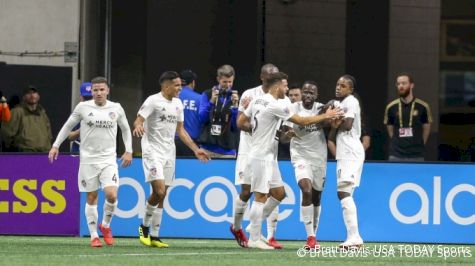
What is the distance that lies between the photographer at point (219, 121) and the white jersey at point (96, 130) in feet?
7.97

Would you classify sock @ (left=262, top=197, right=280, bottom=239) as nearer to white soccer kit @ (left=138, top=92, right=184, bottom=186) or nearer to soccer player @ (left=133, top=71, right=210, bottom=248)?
soccer player @ (left=133, top=71, right=210, bottom=248)

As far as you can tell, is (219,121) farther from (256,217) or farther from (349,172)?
(349,172)

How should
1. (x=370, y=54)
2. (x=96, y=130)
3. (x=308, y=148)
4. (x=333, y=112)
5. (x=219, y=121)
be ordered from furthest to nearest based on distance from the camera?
(x=370, y=54) < (x=219, y=121) < (x=308, y=148) < (x=96, y=130) < (x=333, y=112)

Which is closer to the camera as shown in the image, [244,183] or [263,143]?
[263,143]

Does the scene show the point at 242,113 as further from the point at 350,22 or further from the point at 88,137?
the point at 350,22

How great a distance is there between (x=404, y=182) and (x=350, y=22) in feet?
15.8

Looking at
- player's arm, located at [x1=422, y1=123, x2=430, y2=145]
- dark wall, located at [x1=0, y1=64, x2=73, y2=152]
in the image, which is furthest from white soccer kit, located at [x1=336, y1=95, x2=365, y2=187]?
dark wall, located at [x1=0, y1=64, x2=73, y2=152]

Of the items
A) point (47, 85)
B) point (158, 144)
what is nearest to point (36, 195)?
point (158, 144)

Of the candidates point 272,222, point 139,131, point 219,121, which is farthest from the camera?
point 219,121

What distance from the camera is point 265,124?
17.7m

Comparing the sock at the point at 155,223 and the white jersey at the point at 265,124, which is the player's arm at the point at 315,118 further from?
the sock at the point at 155,223

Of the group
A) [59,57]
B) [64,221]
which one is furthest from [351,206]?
[59,57]

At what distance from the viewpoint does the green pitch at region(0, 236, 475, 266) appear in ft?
50.6

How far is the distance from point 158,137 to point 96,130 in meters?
0.74
